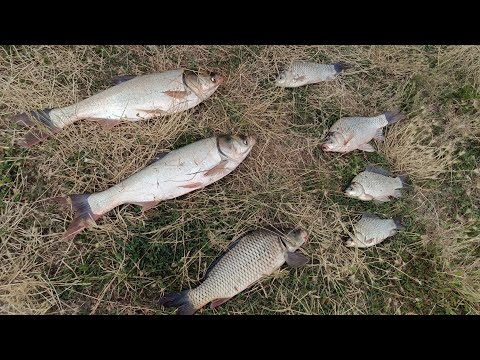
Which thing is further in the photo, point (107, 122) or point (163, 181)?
point (107, 122)

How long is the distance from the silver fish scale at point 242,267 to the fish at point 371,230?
73cm

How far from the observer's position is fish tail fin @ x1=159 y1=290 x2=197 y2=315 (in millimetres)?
3428

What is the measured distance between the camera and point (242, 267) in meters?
3.49

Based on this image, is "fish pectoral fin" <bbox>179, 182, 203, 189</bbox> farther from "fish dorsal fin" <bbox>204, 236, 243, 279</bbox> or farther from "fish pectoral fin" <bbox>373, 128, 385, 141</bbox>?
"fish pectoral fin" <bbox>373, 128, 385, 141</bbox>

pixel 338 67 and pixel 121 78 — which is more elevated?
pixel 121 78

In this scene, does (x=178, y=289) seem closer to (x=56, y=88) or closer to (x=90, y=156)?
(x=90, y=156)

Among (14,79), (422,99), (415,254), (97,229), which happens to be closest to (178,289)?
(97,229)

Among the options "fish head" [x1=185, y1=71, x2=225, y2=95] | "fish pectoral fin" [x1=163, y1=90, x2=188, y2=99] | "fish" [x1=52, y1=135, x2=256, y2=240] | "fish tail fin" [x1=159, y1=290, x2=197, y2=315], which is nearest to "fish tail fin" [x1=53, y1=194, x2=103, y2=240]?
"fish" [x1=52, y1=135, x2=256, y2=240]

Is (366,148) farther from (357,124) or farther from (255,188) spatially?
(255,188)

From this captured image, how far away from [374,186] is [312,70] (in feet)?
4.29

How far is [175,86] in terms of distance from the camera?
382 centimetres

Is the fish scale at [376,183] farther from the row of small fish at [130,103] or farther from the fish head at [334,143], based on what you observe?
the row of small fish at [130,103]

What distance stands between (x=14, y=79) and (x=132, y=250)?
6.49 feet

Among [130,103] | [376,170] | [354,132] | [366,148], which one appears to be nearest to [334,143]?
[354,132]
